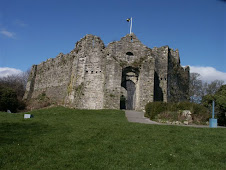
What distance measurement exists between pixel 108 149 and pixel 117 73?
1503 cm

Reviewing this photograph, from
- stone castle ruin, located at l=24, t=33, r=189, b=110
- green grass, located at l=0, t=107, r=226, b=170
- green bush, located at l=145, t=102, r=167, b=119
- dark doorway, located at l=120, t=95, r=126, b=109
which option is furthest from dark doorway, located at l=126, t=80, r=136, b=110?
green grass, located at l=0, t=107, r=226, b=170

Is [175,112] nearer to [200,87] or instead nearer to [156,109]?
[156,109]

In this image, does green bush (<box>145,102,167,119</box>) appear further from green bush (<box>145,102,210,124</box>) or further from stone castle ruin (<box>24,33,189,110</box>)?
stone castle ruin (<box>24,33,189,110</box>)

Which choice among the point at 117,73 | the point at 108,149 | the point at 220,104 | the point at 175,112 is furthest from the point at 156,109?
the point at 220,104

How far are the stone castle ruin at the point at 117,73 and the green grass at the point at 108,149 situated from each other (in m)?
12.2

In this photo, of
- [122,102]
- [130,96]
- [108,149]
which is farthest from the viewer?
[130,96]

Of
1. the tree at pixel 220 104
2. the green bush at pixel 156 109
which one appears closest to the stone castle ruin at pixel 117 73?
the tree at pixel 220 104

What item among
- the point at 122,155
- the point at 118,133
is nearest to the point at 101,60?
the point at 118,133

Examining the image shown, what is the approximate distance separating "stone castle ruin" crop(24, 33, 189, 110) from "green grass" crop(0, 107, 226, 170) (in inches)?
481

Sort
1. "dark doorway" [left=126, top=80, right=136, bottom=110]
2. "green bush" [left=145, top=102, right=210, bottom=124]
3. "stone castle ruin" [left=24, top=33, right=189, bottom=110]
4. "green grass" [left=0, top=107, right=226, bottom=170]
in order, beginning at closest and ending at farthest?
"green grass" [left=0, top=107, right=226, bottom=170] < "green bush" [left=145, top=102, right=210, bottom=124] < "stone castle ruin" [left=24, top=33, right=189, bottom=110] < "dark doorway" [left=126, top=80, right=136, bottom=110]

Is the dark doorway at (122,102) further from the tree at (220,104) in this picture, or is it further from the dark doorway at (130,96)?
the tree at (220,104)

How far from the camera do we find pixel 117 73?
21.5 meters

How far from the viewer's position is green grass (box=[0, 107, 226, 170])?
18.2ft

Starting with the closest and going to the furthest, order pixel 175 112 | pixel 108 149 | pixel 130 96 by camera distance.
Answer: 1. pixel 108 149
2. pixel 175 112
3. pixel 130 96
